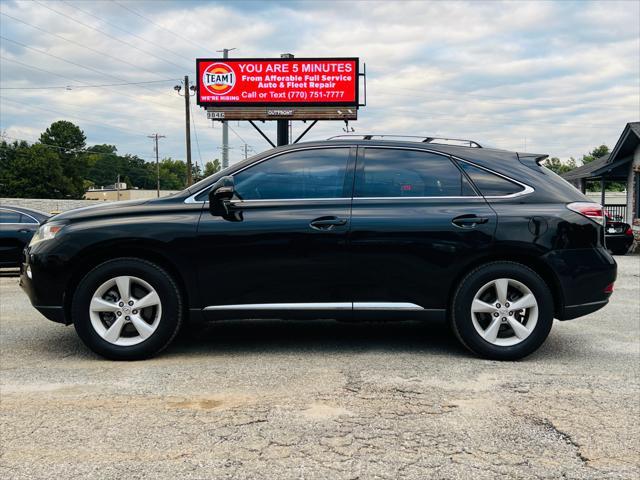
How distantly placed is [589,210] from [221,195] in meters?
2.89

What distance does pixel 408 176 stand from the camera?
188 inches

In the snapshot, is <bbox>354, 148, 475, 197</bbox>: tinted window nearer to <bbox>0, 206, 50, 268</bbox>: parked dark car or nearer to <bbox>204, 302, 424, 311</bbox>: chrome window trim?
<bbox>204, 302, 424, 311</bbox>: chrome window trim

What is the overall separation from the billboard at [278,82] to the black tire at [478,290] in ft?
81.9

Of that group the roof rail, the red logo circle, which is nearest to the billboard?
the red logo circle

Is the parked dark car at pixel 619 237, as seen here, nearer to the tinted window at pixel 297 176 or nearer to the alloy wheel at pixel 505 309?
the alloy wheel at pixel 505 309

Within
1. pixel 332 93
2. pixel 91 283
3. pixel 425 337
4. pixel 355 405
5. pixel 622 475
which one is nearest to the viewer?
pixel 622 475

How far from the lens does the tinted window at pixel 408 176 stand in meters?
4.72

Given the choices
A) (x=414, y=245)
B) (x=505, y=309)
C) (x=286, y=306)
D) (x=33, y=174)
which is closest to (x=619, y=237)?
(x=505, y=309)

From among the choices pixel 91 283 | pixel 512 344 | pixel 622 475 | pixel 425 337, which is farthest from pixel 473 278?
pixel 91 283

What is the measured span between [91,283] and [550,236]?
11.6 feet

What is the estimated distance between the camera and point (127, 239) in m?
4.51

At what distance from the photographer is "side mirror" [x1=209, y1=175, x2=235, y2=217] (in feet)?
14.6

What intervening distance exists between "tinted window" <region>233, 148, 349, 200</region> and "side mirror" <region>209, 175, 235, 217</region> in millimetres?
190

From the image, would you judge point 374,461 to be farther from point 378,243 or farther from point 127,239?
point 127,239
